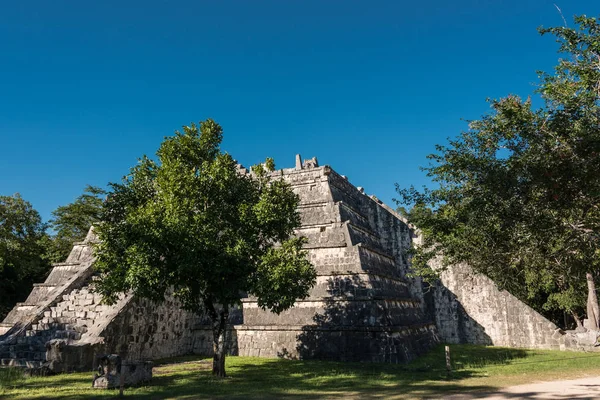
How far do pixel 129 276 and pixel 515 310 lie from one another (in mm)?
19968

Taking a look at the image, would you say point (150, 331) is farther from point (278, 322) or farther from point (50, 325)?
point (278, 322)

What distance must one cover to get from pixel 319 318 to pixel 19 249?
21607 mm

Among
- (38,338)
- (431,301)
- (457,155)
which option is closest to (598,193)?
(457,155)

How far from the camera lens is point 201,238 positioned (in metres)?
11.8

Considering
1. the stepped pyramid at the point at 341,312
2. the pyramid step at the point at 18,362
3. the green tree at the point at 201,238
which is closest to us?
the green tree at the point at 201,238

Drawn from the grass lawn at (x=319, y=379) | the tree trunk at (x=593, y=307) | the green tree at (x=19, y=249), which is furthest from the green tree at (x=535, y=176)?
the green tree at (x=19, y=249)

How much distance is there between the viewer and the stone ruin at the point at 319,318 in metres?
15.1

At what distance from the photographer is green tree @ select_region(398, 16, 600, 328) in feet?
34.8

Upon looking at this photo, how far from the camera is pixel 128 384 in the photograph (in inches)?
428

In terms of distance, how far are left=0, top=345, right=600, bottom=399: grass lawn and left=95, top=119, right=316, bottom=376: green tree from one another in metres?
1.77

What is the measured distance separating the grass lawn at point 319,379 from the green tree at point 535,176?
12.9 ft

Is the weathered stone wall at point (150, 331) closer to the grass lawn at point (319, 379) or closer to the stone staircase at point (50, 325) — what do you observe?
the grass lawn at point (319, 379)

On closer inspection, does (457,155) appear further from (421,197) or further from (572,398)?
(572,398)

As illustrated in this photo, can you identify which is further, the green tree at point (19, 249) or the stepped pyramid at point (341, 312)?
the green tree at point (19, 249)
